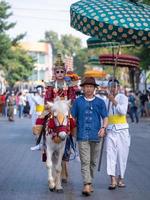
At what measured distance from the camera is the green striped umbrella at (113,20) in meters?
9.89

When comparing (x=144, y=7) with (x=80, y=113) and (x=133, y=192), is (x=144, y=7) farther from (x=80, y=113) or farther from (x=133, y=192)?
(x=133, y=192)

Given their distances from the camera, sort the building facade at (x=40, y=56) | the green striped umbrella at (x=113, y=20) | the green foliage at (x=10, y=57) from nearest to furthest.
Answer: the green striped umbrella at (x=113, y=20)
the green foliage at (x=10, y=57)
the building facade at (x=40, y=56)

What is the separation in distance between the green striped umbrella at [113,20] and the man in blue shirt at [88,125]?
1.09 metres

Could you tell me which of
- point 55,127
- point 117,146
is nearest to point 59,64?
point 55,127

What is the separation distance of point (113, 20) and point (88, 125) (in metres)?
1.94

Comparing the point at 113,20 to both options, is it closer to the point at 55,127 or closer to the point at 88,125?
the point at 88,125

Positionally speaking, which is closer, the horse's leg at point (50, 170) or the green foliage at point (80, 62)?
the horse's leg at point (50, 170)

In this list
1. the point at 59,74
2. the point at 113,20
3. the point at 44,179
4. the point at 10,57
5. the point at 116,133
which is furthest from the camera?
the point at 10,57

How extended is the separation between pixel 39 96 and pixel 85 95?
28.9 feet

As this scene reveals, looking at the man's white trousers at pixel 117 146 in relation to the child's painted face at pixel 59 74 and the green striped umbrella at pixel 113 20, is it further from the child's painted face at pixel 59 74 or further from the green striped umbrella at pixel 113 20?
the green striped umbrella at pixel 113 20

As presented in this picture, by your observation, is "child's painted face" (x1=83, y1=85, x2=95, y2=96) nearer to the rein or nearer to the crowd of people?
the crowd of people

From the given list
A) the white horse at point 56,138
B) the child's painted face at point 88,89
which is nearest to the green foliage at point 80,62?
the white horse at point 56,138

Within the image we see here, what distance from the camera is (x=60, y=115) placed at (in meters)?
10.8

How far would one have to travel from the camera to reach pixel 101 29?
395 inches
